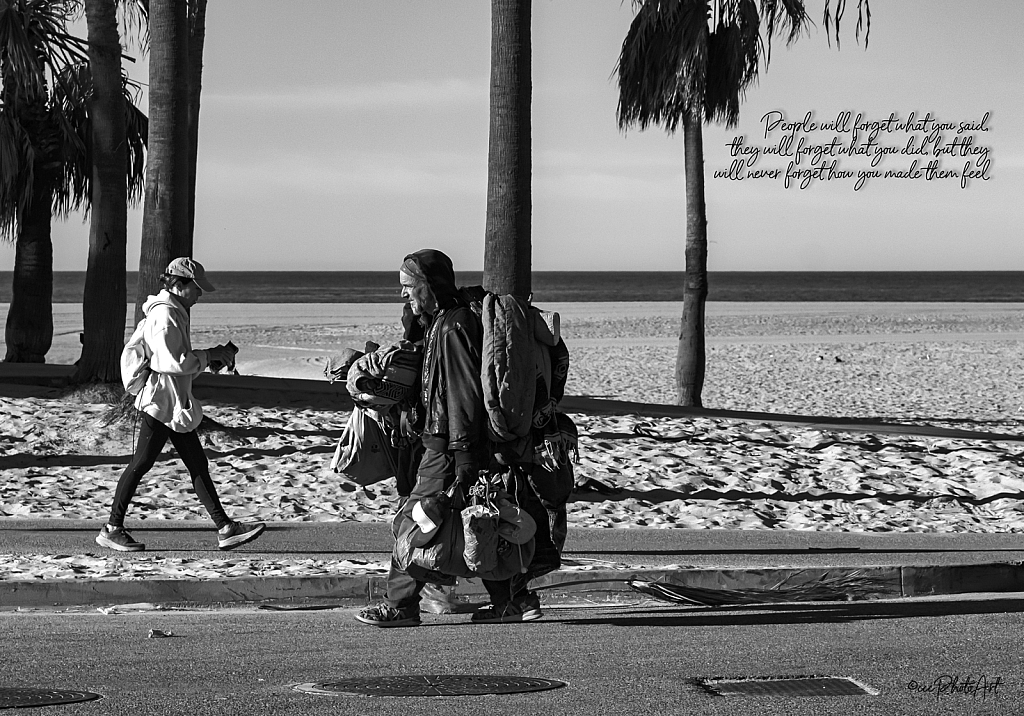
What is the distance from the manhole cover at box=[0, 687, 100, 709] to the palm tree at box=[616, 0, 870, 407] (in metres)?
11.8

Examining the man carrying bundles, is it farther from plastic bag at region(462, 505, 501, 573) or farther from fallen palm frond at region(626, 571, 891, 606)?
fallen palm frond at region(626, 571, 891, 606)

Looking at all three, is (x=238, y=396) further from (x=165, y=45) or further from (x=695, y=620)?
(x=695, y=620)

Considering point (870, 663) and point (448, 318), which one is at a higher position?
point (448, 318)

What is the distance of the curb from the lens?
6.67m

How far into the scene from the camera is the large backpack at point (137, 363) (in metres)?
7.62

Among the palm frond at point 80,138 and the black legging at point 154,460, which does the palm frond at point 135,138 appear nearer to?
the palm frond at point 80,138

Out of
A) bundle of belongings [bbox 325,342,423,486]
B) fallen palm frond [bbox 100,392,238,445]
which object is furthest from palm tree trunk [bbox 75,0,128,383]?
bundle of belongings [bbox 325,342,423,486]

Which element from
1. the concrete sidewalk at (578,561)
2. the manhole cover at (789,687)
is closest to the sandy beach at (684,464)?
the concrete sidewalk at (578,561)

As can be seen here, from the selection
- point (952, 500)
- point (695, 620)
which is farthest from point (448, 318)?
point (952, 500)

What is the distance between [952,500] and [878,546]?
2.22m

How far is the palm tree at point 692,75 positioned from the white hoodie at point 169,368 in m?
8.86

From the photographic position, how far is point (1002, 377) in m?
21.6

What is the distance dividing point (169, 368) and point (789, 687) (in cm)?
419

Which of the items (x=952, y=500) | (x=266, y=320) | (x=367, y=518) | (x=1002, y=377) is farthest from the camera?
(x=266, y=320)
